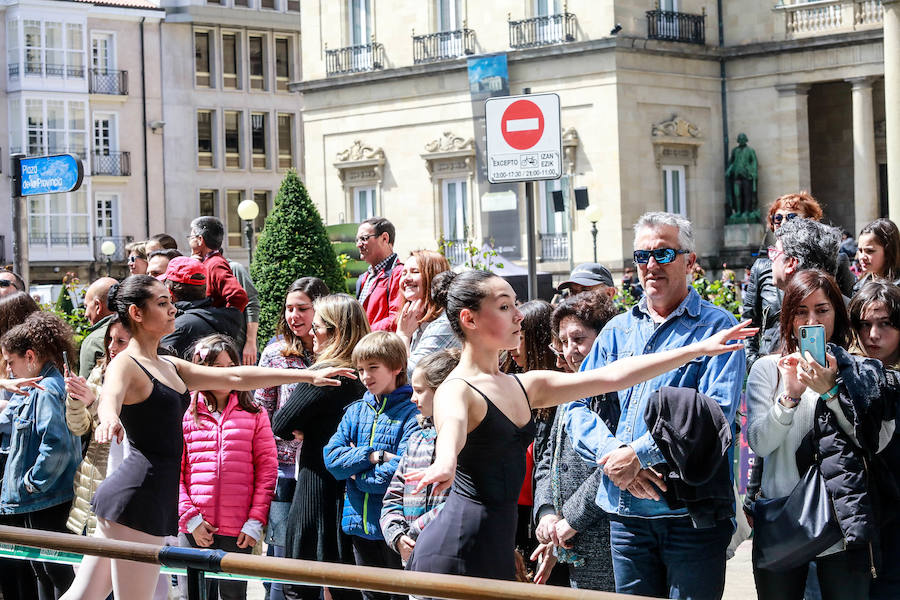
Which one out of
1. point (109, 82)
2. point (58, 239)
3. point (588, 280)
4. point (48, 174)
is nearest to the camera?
point (588, 280)

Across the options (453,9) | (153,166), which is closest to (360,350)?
(453,9)

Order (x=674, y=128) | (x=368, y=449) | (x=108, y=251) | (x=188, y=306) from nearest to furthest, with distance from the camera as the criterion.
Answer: (x=368, y=449)
(x=188, y=306)
(x=674, y=128)
(x=108, y=251)

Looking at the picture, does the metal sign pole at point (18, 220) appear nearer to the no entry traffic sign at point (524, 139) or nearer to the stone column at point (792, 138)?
the no entry traffic sign at point (524, 139)

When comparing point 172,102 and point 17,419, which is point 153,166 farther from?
point 17,419

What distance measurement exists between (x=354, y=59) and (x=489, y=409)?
122 feet

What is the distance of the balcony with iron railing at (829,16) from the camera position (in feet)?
119

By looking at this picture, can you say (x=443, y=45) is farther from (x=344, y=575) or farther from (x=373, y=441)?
(x=344, y=575)

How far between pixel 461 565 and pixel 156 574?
1.89m

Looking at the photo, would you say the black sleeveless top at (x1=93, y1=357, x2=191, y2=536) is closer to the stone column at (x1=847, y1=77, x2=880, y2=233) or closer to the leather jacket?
the leather jacket

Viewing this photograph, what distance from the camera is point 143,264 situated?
11.9m

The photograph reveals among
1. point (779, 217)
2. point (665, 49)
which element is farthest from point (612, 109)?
point (779, 217)

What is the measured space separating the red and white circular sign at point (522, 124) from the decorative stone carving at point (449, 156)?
1138 inches

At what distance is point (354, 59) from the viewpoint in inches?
1631

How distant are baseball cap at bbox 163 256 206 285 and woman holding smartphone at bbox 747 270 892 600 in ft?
15.5
